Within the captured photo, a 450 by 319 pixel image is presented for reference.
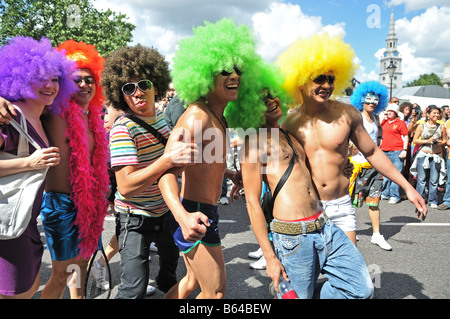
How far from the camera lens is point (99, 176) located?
2541 mm

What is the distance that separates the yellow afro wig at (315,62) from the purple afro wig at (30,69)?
1629 millimetres

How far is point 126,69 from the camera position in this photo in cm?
239

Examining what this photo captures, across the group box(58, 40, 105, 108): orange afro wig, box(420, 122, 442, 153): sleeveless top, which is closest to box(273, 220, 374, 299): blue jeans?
box(58, 40, 105, 108): orange afro wig

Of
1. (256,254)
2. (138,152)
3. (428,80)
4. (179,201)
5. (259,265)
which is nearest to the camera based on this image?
(179,201)

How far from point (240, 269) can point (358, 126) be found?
2.03 meters

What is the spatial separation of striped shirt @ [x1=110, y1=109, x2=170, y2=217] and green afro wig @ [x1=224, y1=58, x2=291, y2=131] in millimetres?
556

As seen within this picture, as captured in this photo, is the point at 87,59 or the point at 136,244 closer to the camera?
the point at 136,244

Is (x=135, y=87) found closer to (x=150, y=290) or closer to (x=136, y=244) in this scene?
(x=136, y=244)

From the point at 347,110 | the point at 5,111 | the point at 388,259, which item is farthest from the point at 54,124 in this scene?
the point at 388,259

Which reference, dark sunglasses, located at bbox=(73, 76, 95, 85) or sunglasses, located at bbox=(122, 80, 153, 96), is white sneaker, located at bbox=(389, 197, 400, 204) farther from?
dark sunglasses, located at bbox=(73, 76, 95, 85)

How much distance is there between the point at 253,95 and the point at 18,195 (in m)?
1.54

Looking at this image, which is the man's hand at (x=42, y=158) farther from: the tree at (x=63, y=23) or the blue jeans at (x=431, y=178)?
the tree at (x=63, y=23)
